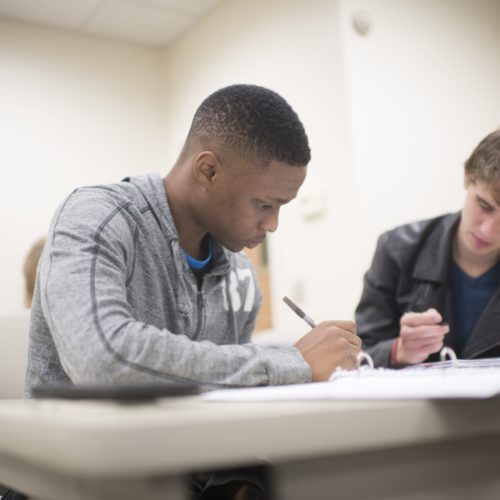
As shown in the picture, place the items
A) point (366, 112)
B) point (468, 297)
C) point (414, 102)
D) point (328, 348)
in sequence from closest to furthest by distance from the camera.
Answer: point (328, 348)
point (468, 297)
point (366, 112)
point (414, 102)

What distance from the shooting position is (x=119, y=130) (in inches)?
150

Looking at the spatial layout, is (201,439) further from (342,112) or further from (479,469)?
(342,112)

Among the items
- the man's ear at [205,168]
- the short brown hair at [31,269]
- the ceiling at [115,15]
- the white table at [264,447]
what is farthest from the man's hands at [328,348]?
the ceiling at [115,15]

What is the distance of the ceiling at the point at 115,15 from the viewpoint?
3.44 m

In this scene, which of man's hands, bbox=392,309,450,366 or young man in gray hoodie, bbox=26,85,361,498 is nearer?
young man in gray hoodie, bbox=26,85,361,498

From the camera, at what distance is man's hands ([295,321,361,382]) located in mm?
796

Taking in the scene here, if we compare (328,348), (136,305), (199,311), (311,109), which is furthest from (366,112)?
(328,348)

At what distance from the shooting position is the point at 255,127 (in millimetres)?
1049

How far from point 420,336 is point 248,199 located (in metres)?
0.47

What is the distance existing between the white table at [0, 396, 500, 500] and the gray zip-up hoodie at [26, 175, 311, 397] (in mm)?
140

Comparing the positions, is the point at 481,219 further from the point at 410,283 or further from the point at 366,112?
the point at 366,112

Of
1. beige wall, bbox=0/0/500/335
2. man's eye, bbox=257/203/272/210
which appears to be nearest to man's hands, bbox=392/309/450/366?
man's eye, bbox=257/203/272/210

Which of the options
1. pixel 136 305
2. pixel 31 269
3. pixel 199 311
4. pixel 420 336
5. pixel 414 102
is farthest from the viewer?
pixel 414 102

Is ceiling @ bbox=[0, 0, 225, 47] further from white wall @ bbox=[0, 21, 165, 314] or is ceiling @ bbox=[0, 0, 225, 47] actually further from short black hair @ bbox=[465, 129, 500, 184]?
short black hair @ bbox=[465, 129, 500, 184]
